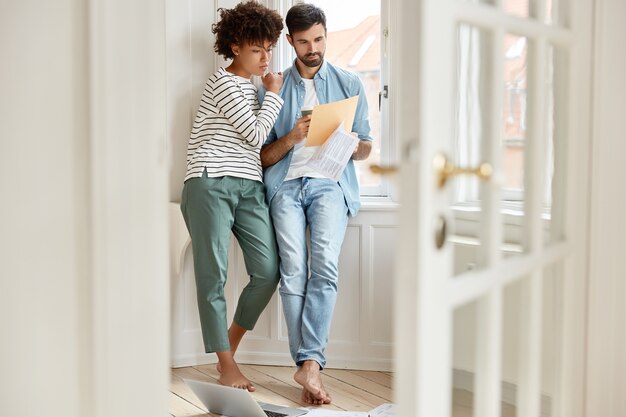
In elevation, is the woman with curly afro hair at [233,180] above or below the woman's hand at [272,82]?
below

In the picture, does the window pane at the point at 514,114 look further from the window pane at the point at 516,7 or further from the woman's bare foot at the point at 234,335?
the woman's bare foot at the point at 234,335

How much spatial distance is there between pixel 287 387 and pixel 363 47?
1.62 meters

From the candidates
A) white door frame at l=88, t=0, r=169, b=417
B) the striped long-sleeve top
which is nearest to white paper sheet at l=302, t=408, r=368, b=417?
the striped long-sleeve top

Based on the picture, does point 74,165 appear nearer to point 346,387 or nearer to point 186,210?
point 186,210

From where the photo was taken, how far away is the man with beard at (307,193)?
3383 mm

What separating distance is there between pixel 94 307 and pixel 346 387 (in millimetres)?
1843

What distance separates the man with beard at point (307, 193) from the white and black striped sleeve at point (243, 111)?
0.13m

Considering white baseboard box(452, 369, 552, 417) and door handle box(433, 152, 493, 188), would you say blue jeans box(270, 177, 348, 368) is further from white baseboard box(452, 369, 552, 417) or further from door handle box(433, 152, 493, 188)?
door handle box(433, 152, 493, 188)

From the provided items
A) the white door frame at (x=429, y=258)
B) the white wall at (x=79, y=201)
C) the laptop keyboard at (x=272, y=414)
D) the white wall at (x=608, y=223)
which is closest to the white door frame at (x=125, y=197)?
the white wall at (x=79, y=201)

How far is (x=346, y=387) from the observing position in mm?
3406

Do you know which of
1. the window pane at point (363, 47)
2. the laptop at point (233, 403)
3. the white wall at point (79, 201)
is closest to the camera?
the white wall at point (79, 201)

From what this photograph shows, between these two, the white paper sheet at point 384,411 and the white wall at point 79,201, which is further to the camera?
the white paper sheet at point 384,411

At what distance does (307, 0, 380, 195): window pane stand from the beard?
0.32 meters

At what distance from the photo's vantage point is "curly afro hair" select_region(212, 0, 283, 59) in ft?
11.3
